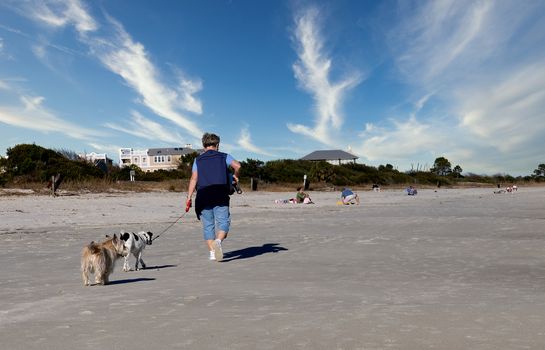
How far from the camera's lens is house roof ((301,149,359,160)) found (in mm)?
120500

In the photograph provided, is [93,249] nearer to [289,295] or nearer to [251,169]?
[289,295]

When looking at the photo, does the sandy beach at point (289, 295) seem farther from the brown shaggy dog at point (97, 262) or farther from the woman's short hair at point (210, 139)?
the woman's short hair at point (210, 139)


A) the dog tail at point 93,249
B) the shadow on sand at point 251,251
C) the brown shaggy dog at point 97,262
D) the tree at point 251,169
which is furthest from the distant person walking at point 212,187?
the tree at point 251,169

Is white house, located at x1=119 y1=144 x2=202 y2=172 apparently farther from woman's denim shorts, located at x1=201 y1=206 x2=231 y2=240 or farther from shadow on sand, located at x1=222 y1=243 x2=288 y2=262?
woman's denim shorts, located at x1=201 y1=206 x2=231 y2=240

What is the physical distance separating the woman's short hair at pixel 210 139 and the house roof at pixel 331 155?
4490 inches

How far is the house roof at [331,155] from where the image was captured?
120500 millimetres

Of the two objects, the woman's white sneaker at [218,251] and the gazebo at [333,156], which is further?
the gazebo at [333,156]

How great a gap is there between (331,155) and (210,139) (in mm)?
116060

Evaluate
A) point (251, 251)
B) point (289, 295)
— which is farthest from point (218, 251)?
point (289, 295)

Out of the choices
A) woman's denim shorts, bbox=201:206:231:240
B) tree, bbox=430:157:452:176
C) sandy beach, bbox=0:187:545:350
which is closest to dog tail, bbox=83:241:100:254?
sandy beach, bbox=0:187:545:350

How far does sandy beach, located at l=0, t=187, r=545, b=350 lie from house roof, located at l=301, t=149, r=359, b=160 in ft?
365

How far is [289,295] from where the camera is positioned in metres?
4.66

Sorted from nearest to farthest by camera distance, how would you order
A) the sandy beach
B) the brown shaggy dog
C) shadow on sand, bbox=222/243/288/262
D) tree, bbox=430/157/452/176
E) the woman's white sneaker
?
1. the sandy beach
2. the brown shaggy dog
3. the woman's white sneaker
4. shadow on sand, bbox=222/243/288/262
5. tree, bbox=430/157/452/176

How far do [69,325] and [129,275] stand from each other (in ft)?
8.93
